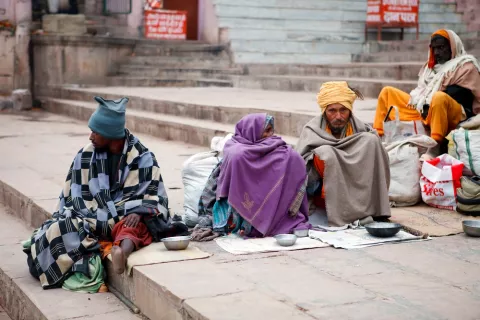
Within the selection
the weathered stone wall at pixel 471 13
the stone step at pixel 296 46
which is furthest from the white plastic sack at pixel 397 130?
the weathered stone wall at pixel 471 13

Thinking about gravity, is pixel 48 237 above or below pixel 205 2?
below

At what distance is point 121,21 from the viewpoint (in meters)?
Answer: 16.5

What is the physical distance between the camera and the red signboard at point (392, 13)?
15.7m

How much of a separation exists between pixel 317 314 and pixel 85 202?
1.88 m

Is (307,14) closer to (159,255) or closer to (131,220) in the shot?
(131,220)

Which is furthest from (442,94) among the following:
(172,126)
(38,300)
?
(172,126)

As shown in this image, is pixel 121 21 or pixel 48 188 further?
pixel 121 21

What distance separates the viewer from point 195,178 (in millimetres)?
5285

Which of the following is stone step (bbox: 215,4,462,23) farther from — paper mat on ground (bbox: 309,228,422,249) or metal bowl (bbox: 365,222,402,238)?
metal bowl (bbox: 365,222,402,238)

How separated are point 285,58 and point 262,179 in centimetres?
1108

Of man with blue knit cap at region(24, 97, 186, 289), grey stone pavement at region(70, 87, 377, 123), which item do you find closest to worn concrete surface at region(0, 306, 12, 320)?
man with blue knit cap at region(24, 97, 186, 289)


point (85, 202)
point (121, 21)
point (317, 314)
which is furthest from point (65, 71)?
point (317, 314)

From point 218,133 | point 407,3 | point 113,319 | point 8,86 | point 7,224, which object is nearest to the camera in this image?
point 113,319

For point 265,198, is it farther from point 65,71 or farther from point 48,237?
point 65,71
